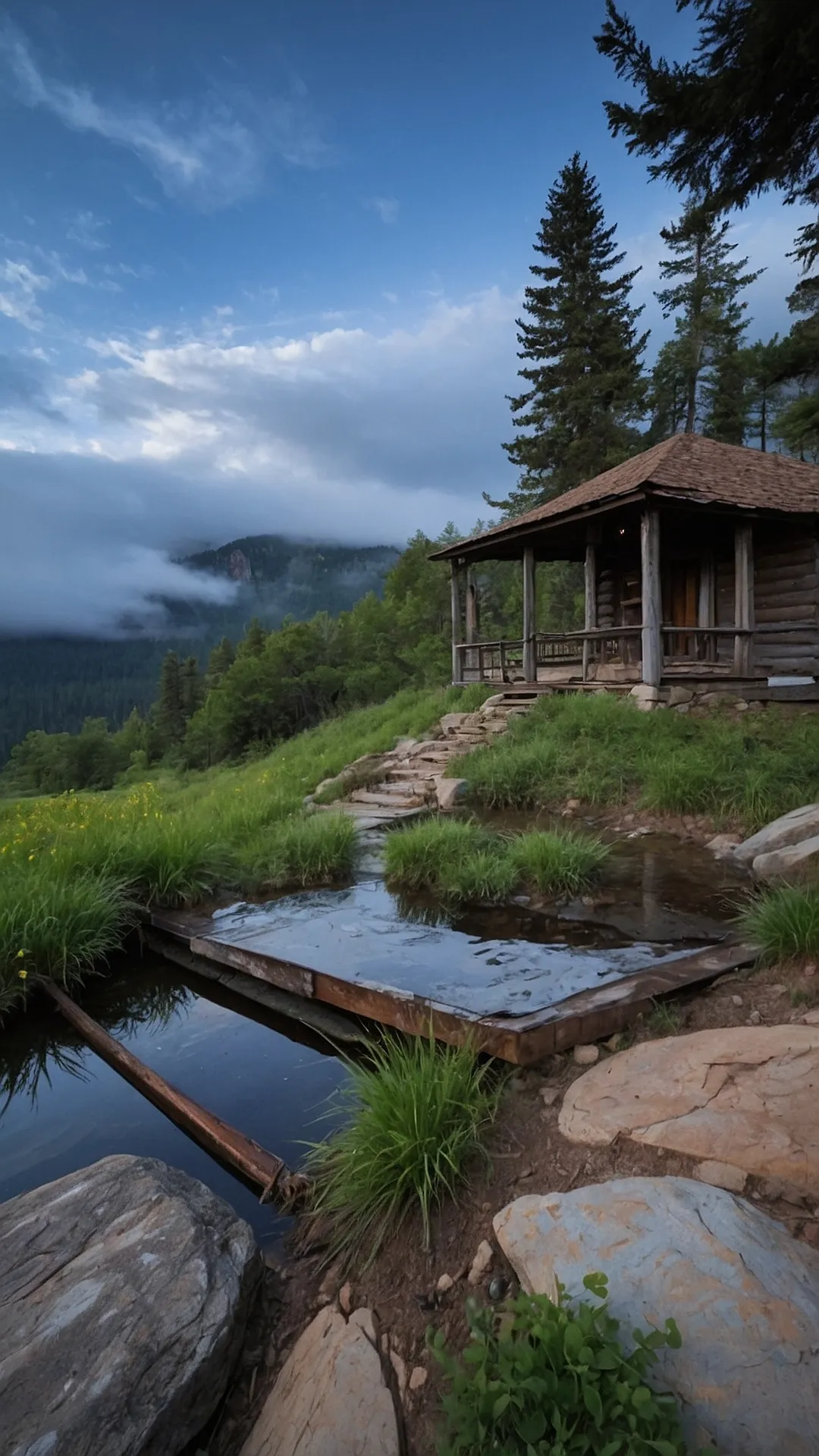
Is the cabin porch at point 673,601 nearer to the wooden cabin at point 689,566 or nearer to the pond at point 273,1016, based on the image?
the wooden cabin at point 689,566

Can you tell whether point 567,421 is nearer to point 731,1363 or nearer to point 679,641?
point 679,641

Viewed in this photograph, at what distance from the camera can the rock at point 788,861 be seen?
4883 mm

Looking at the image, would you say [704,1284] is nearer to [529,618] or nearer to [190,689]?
[529,618]

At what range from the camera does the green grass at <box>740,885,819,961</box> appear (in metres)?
3.54

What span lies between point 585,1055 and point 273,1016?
2.12 meters

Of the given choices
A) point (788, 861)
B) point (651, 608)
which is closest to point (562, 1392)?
point (788, 861)

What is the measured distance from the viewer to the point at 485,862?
5.77 m

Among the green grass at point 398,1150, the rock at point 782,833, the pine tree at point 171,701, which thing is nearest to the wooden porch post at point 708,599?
the rock at point 782,833

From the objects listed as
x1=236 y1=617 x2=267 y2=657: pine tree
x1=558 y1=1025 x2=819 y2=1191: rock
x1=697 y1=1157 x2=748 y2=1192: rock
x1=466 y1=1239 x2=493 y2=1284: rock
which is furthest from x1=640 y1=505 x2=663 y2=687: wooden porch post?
x1=236 y1=617 x2=267 y2=657: pine tree

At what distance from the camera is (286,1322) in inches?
86.3

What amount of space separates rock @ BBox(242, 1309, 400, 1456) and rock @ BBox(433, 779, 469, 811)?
684cm

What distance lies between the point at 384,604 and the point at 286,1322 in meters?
35.1

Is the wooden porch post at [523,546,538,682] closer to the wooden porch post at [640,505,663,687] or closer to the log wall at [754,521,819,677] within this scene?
the wooden porch post at [640,505,663,687]

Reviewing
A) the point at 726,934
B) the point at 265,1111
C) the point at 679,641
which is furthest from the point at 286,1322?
the point at 679,641
